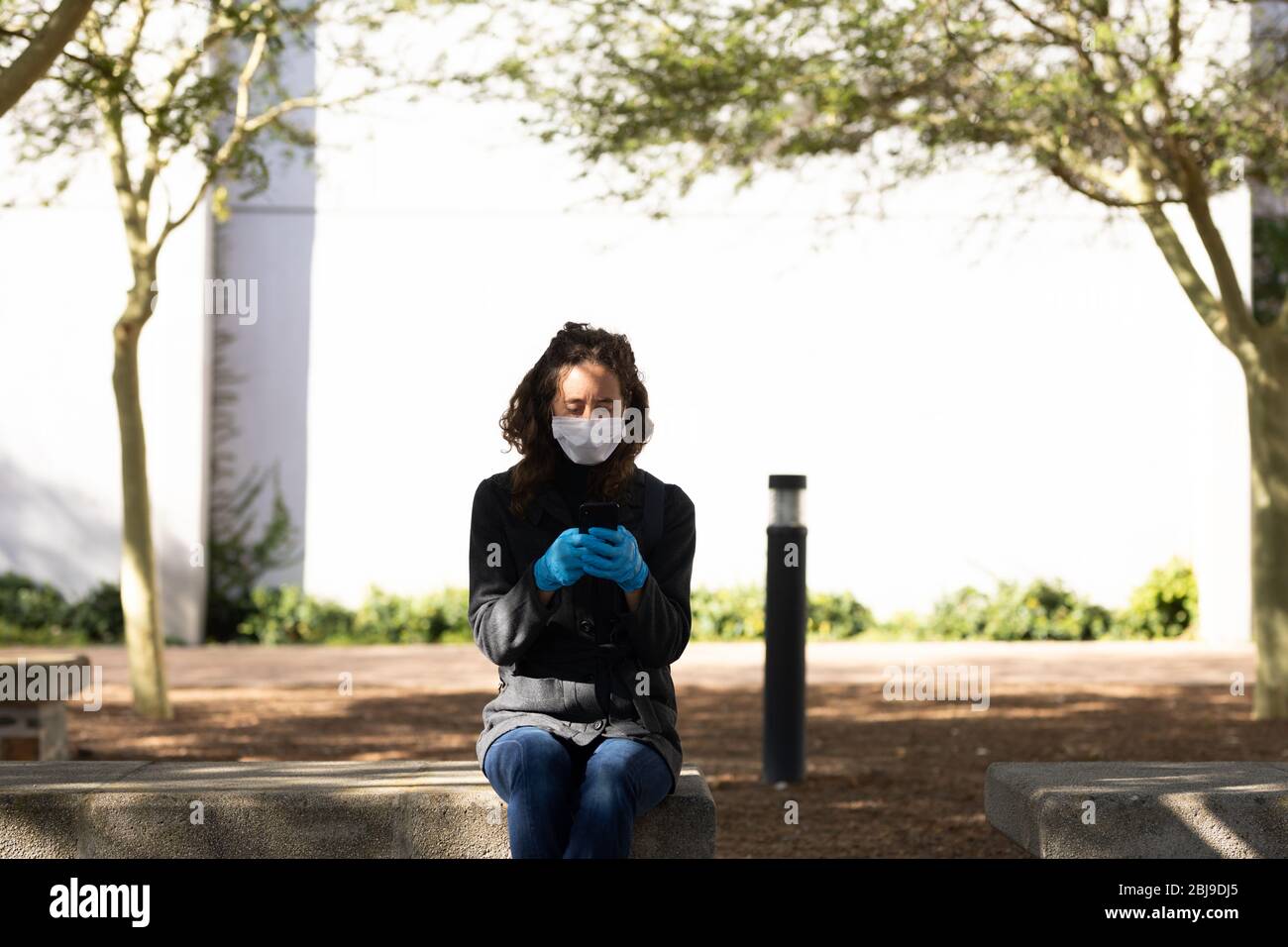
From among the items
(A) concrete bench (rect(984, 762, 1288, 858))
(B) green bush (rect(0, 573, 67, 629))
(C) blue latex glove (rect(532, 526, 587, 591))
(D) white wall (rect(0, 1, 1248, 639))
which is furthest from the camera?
(D) white wall (rect(0, 1, 1248, 639))

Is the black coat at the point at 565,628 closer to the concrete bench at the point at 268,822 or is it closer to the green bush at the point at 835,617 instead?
the concrete bench at the point at 268,822

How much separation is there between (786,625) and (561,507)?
322 centimetres

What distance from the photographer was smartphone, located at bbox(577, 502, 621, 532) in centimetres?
350

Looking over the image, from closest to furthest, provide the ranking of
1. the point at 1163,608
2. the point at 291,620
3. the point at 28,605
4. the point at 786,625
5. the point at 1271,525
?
the point at 786,625
the point at 1271,525
the point at 28,605
the point at 291,620
the point at 1163,608

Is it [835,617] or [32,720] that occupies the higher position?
[835,617]

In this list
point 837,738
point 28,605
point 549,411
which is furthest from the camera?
point 28,605

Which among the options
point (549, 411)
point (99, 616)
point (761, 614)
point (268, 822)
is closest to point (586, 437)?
point (549, 411)

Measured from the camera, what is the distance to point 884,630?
48.4ft

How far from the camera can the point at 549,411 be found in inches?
149

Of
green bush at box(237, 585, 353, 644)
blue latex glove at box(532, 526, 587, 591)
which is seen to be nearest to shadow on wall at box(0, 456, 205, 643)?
green bush at box(237, 585, 353, 644)

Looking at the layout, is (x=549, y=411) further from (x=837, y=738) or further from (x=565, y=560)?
(x=837, y=738)

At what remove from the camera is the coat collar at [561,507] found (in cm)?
374

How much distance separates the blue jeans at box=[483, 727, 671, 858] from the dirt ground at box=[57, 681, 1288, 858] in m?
2.14

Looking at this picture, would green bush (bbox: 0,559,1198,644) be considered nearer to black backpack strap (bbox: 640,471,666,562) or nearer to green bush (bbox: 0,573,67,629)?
green bush (bbox: 0,573,67,629)
